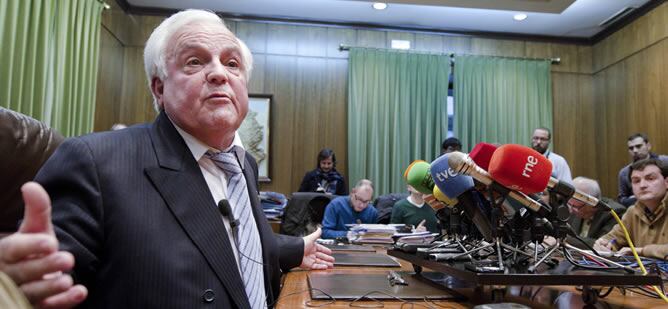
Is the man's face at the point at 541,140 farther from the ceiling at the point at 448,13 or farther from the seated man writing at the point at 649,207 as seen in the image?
the seated man writing at the point at 649,207

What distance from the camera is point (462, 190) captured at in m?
1.10

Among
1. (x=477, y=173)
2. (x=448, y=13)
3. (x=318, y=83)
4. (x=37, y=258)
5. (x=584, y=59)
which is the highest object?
(x=448, y=13)

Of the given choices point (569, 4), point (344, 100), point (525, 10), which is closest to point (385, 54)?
point (344, 100)

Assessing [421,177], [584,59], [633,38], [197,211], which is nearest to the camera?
[197,211]

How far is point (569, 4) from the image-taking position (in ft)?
15.9

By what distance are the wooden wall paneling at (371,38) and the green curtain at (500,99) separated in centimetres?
97

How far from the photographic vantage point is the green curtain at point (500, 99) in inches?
231

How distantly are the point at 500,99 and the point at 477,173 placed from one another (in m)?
5.33

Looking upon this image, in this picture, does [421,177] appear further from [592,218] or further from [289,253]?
[592,218]

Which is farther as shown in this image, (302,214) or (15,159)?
(302,214)

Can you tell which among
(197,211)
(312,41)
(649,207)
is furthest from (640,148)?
(197,211)

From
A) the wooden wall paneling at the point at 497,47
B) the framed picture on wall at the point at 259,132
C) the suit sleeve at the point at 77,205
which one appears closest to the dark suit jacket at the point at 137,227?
the suit sleeve at the point at 77,205

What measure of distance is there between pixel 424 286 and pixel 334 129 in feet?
15.7

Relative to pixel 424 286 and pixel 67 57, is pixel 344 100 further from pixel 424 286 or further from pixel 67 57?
pixel 424 286
